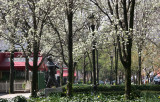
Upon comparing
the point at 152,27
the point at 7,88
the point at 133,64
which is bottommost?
the point at 7,88

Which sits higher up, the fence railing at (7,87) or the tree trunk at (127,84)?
the tree trunk at (127,84)

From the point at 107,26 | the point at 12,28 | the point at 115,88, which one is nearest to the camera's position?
the point at 107,26

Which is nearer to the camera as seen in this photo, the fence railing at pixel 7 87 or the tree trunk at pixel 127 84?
the tree trunk at pixel 127 84

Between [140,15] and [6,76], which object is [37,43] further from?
[6,76]

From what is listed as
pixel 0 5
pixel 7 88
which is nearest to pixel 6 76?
pixel 7 88

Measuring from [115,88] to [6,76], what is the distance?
53.0 feet

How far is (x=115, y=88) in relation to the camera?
1950cm

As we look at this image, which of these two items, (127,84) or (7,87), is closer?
(127,84)

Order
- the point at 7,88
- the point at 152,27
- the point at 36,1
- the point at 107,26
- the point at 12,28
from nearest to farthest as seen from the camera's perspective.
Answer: the point at 107,26
the point at 36,1
the point at 12,28
the point at 152,27
the point at 7,88

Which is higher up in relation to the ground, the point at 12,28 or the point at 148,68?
the point at 12,28

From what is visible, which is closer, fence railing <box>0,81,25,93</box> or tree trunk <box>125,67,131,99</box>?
tree trunk <box>125,67,131,99</box>

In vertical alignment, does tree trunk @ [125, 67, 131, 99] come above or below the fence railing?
above

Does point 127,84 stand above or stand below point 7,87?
above

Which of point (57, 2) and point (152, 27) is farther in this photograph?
point (152, 27)
